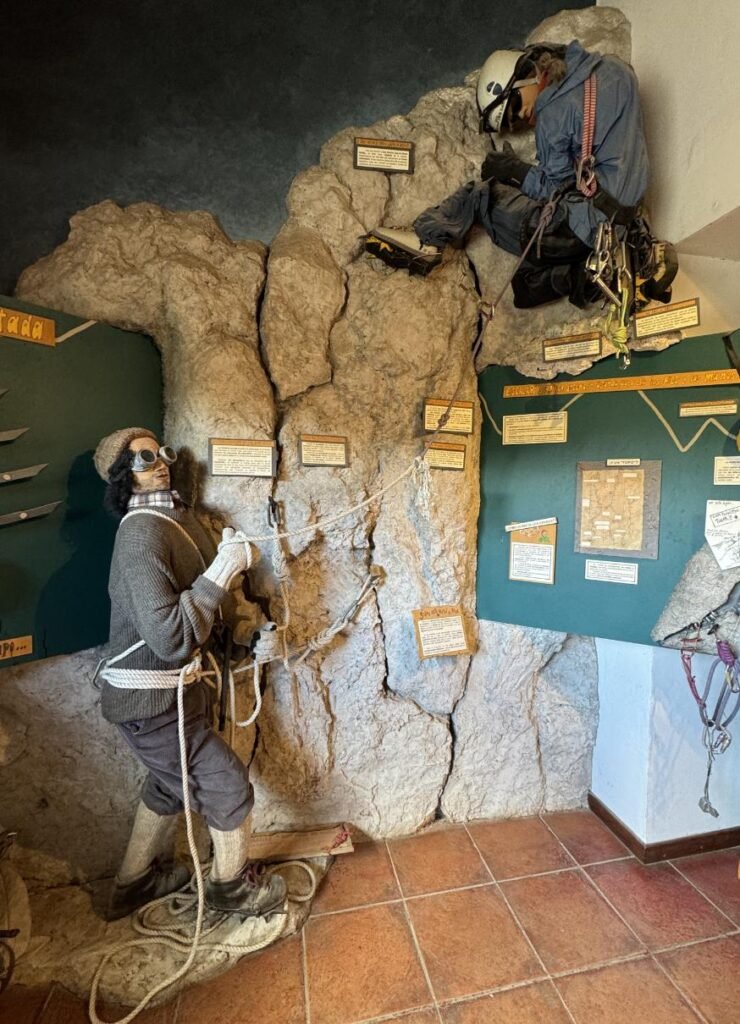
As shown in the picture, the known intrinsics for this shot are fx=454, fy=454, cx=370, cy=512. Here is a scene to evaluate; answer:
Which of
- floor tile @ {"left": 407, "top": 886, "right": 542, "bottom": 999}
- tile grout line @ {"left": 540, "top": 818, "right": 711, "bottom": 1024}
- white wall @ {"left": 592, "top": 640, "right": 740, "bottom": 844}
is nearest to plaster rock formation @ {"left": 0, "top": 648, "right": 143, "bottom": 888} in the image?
floor tile @ {"left": 407, "top": 886, "right": 542, "bottom": 999}

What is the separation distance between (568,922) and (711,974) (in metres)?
0.44

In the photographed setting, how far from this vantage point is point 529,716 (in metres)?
2.24

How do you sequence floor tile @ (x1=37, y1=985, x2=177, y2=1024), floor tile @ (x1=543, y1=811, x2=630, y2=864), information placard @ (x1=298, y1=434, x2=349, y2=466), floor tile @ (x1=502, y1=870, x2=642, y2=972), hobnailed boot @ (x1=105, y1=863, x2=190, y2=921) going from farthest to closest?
floor tile @ (x1=543, y1=811, x2=630, y2=864) → information placard @ (x1=298, y1=434, x2=349, y2=466) → hobnailed boot @ (x1=105, y1=863, x2=190, y2=921) → floor tile @ (x1=502, y1=870, x2=642, y2=972) → floor tile @ (x1=37, y1=985, x2=177, y2=1024)

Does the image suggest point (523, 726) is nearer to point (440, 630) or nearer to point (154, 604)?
point (440, 630)

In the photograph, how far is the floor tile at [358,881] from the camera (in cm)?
179

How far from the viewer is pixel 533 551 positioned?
2.04 metres

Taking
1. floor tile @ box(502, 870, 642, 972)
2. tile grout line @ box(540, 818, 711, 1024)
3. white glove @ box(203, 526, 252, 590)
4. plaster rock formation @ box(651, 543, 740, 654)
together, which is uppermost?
white glove @ box(203, 526, 252, 590)

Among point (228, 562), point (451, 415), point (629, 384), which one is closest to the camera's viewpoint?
point (228, 562)

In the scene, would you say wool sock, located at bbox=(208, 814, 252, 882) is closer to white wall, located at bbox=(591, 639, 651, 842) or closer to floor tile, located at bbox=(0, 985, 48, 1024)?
floor tile, located at bbox=(0, 985, 48, 1024)

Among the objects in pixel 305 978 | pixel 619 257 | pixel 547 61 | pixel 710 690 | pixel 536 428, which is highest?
pixel 547 61

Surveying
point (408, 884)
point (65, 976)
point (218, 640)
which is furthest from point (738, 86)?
point (65, 976)

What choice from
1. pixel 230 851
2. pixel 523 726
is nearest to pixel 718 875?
pixel 523 726

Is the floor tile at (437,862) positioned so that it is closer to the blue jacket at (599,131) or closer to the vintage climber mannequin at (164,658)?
the vintage climber mannequin at (164,658)

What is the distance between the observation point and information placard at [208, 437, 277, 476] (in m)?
1.80
